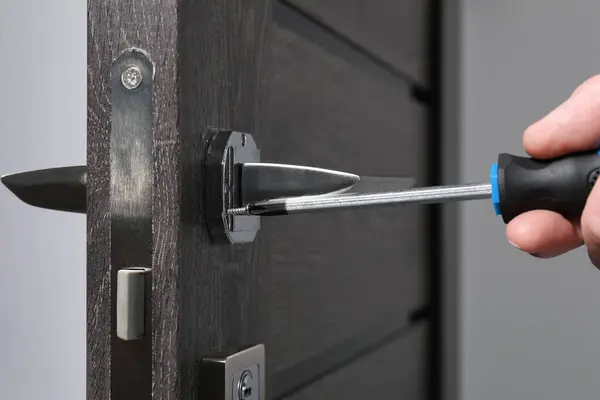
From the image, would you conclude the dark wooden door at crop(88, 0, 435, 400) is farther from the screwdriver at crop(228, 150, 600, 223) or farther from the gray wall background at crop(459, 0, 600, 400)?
the gray wall background at crop(459, 0, 600, 400)

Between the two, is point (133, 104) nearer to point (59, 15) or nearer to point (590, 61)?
point (59, 15)

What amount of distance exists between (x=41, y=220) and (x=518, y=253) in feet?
2.28

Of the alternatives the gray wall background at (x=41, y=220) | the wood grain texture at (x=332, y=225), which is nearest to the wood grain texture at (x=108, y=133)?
the wood grain texture at (x=332, y=225)

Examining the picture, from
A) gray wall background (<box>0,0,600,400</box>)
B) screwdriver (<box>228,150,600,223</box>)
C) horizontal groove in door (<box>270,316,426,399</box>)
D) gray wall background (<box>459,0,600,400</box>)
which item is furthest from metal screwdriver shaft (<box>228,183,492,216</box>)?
gray wall background (<box>459,0,600,400</box>)

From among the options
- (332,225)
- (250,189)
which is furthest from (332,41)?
(250,189)

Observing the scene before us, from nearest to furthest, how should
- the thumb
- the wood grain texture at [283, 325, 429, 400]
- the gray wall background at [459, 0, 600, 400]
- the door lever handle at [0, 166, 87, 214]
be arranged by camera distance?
the thumb < the door lever handle at [0, 166, 87, 214] < the wood grain texture at [283, 325, 429, 400] < the gray wall background at [459, 0, 600, 400]

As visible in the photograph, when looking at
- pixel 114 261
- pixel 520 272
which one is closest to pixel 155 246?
pixel 114 261

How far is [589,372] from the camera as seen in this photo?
3.10ft

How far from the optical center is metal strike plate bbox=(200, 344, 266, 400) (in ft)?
1.05

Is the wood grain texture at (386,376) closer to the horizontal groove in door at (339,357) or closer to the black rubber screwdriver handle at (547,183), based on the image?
the horizontal groove in door at (339,357)

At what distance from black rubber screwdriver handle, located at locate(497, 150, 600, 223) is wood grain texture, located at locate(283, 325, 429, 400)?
10.6 inches

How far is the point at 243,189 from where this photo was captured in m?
0.34

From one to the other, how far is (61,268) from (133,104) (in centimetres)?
47

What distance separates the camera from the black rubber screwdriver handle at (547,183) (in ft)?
0.90
